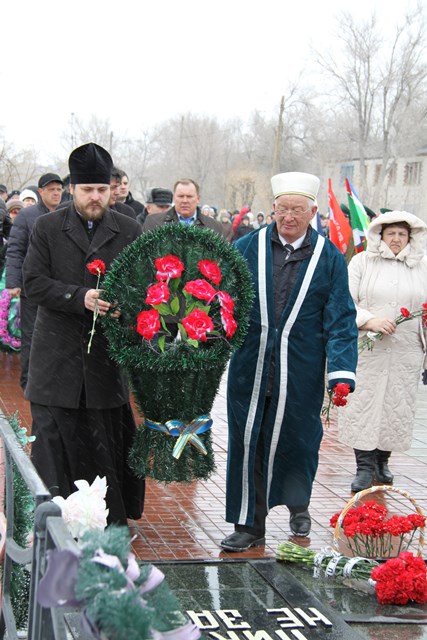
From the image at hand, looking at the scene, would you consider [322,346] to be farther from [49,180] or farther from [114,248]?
[49,180]

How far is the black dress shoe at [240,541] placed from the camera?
5.61 m

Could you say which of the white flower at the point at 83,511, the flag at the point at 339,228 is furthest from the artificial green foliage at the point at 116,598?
the flag at the point at 339,228

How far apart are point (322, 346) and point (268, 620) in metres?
1.80

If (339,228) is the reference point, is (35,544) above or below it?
below

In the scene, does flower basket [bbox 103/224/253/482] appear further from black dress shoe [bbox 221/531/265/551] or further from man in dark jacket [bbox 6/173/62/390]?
man in dark jacket [bbox 6/173/62/390]

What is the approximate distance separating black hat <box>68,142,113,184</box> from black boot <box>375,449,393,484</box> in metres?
3.32

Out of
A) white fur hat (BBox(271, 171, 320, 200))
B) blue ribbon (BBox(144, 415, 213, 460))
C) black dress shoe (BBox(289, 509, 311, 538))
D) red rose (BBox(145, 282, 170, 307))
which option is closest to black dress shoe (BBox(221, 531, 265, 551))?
black dress shoe (BBox(289, 509, 311, 538))

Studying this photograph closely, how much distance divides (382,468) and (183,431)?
9.29ft

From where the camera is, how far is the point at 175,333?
16.9 ft

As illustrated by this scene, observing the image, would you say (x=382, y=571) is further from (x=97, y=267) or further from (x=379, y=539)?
(x=97, y=267)

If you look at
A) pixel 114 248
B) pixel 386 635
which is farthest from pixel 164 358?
pixel 386 635

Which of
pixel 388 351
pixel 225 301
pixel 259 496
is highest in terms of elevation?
pixel 225 301

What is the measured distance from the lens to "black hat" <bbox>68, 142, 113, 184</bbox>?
5.24 metres

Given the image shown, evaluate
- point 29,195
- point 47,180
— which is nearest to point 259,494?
point 47,180
